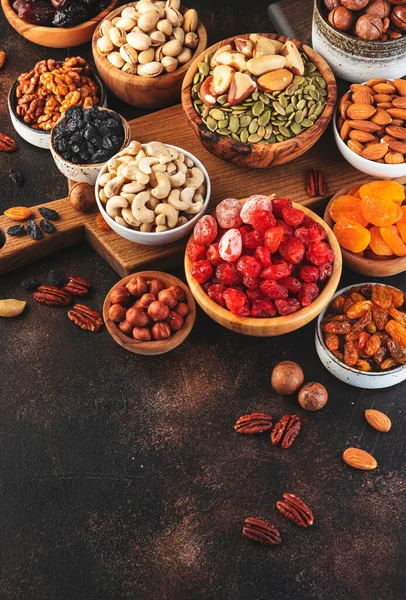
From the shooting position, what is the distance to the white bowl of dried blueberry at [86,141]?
2.33 m

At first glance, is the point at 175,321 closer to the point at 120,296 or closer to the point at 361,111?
the point at 120,296

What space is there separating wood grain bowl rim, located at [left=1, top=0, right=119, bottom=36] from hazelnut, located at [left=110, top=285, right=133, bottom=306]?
1107mm

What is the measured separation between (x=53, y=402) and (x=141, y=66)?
3.81 ft

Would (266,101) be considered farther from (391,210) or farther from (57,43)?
(57,43)

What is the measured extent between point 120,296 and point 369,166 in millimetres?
892

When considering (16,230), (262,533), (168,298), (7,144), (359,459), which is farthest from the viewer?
(7,144)

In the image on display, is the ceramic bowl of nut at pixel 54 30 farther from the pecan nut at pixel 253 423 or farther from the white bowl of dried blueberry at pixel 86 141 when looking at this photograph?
the pecan nut at pixel 253 423

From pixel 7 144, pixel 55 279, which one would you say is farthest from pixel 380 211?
pixel 7 144

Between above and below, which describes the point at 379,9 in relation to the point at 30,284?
above

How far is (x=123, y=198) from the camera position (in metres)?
2.19

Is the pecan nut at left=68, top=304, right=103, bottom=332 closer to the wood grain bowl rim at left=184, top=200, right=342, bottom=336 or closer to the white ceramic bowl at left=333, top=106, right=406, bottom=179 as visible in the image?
the wood grain bowl rim at left=184, top=200, right=342, bottom=336

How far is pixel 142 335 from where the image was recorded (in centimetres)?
214

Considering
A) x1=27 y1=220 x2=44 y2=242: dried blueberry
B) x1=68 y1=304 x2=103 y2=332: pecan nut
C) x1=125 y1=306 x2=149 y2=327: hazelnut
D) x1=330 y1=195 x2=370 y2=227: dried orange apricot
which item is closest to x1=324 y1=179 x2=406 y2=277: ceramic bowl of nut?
x1=330 y1=195 x2=370 y2=227: dried orange apricot

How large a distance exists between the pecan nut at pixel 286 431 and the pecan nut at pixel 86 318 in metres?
0.63
